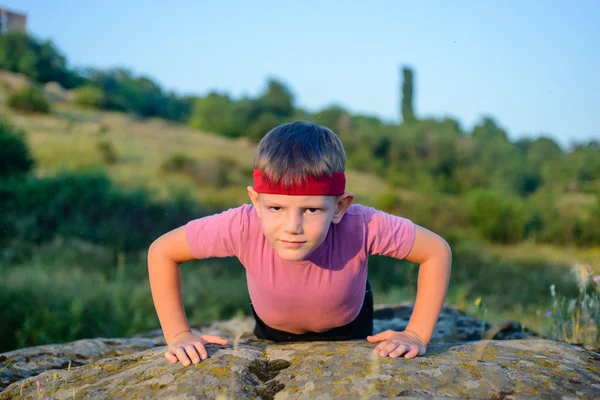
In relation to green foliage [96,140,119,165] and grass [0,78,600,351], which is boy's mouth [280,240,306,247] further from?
green foliage [96,140,119,165]

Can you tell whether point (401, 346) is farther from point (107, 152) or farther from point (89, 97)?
point (89, 97)

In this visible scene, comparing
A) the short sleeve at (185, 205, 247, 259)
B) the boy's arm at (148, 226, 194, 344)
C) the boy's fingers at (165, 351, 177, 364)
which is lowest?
the boy's fingers at (165, 351, 177, 364)

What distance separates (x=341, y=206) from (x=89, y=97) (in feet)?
108

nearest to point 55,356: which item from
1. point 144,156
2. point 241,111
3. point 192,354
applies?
point 192,354

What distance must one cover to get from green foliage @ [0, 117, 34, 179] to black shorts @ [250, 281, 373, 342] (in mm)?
15109

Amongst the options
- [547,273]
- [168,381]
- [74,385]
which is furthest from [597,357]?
[547,273]

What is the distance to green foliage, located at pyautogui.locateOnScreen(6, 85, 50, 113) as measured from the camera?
25875mm

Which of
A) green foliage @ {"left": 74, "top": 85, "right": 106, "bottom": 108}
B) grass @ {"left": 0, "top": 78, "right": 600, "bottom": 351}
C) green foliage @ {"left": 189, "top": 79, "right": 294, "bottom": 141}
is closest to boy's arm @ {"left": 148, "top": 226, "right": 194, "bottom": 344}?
grass @ {"left": 0, "top": 78, "right": 600, "bottom": 351}

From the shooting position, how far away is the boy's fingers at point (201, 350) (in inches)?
94.3

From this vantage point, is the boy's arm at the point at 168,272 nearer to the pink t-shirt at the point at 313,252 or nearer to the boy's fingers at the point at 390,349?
the pink t-shirt at the point at 313,252

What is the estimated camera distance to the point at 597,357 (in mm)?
2553

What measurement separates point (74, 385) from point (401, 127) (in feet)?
150

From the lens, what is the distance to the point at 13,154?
16641 millimetres

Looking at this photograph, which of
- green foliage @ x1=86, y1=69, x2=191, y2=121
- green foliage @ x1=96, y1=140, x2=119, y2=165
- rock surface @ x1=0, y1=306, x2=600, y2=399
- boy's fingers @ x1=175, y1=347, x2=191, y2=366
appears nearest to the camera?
rock surface @ x1=0, y1=306, x2=600, y2=399
